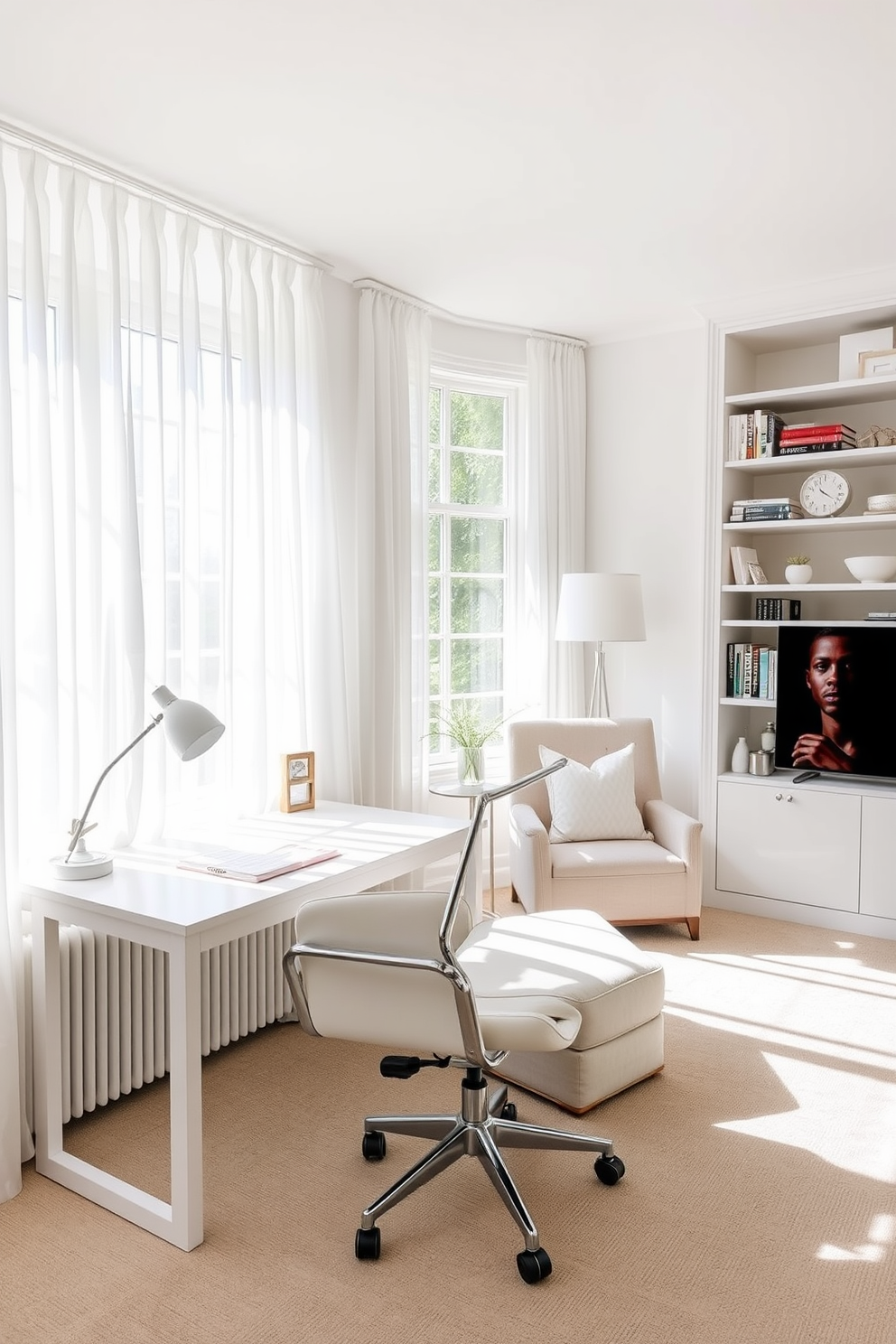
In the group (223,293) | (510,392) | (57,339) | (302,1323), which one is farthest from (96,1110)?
(510,392)

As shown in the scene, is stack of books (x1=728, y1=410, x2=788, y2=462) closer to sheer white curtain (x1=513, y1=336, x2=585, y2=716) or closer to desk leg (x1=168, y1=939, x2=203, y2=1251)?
sheer white curtain (x1=513, y1=336, x2=585, y2=716)

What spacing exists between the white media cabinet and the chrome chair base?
2146mm

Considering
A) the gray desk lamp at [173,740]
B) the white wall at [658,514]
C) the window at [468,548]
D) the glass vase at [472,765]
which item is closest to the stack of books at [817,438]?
the white wall at [658,514]

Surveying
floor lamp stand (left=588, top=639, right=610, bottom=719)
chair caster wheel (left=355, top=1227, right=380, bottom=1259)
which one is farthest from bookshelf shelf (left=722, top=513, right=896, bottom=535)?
chair caster wheel (left=355, top=1227, right=380, bottom=1259)

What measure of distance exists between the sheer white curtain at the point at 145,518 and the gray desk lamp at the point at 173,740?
0.47 feet

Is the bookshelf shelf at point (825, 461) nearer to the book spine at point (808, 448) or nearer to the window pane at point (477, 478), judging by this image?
the book spine at point (808, 448)

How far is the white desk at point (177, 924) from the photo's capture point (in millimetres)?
2105

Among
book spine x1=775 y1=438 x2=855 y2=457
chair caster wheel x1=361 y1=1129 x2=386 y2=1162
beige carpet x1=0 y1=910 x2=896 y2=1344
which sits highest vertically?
book spine x1=775 y1=438 x2=855 y2=457

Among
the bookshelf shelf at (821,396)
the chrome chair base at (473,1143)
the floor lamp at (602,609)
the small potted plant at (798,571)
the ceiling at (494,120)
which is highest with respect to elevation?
the ceiling at (494,120)

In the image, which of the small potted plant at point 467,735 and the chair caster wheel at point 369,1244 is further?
the small potted plant at point 467,735

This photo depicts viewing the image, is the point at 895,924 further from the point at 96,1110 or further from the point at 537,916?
the point at 96,1110

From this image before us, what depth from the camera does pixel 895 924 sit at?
399 centimetres

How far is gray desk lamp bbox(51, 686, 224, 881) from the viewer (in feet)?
7.92

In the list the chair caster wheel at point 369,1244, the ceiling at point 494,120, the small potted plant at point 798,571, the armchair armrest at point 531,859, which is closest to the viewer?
the chair caster wheel at point 369,1244
